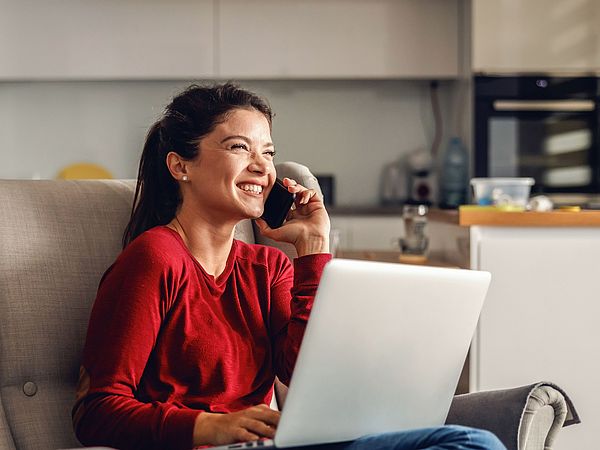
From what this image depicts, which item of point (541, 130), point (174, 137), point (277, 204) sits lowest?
point (277, 204)

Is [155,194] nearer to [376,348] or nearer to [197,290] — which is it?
[197,290]

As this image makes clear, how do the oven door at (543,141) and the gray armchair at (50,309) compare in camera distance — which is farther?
the oven door at (543,141)

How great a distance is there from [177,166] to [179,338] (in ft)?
1.06

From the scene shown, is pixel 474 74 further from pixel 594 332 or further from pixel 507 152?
pixel 594 332

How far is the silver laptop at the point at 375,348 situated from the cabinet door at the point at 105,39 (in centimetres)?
350

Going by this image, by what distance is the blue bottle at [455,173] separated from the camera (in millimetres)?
4473

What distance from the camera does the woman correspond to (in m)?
1.31

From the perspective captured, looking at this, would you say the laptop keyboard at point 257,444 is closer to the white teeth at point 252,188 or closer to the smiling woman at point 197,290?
the smiling woman at point 197,290

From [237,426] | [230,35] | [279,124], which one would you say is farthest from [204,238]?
[279,124]

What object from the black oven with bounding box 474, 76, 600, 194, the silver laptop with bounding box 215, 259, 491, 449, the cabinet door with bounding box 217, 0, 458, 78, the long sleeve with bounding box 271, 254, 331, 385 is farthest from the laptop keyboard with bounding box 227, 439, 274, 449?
the cabinet door with bounding box 217, 0, 458, 78

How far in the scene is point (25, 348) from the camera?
155cm

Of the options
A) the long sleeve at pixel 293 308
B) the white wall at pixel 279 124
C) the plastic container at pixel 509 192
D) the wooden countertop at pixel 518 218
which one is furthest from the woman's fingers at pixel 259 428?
the white wall at pixel 279 124

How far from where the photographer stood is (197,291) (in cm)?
148

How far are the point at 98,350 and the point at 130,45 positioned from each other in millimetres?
3398
